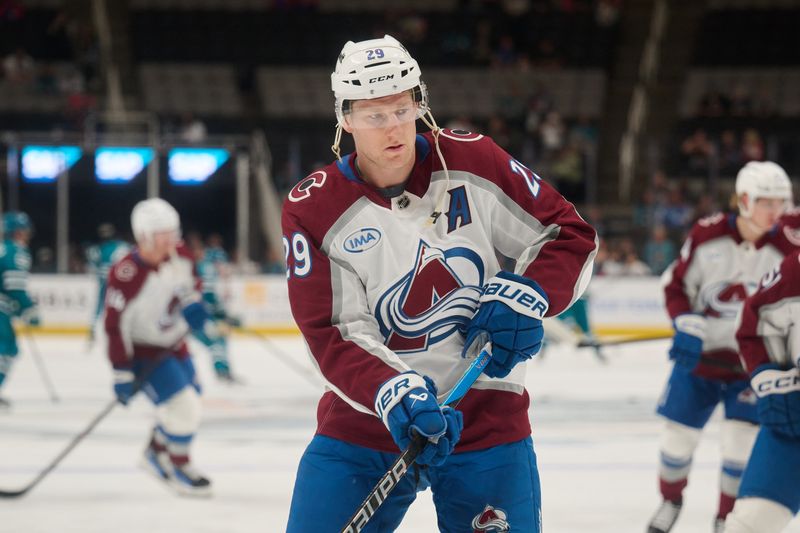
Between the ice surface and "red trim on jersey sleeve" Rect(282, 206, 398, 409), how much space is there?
2.08 meters

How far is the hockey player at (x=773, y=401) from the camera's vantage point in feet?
8.89

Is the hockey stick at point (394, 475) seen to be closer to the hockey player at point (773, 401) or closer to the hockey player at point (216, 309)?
the hockey player at point (773, 401)

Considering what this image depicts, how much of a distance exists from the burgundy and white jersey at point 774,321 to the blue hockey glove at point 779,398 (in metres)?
0.04

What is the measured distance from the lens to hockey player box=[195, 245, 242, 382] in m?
7.05

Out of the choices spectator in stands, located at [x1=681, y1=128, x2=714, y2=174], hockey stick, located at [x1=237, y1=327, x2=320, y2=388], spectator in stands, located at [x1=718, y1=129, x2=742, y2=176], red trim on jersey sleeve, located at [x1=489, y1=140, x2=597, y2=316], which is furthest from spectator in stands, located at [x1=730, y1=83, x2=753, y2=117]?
red trim on jersey sleeve, located at [x1=489, y1=140, x2=597, y2=316]

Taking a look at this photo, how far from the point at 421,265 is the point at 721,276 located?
216cm

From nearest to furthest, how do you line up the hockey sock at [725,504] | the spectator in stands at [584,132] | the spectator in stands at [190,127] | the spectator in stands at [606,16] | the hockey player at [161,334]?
1. the hockey sock at [725,504]
2. the hockey player at [161,334]
3. the spectator in stands at [190,127]
4. the spectator in stands at [584,132]
5. the spectator in stands at [606,16]

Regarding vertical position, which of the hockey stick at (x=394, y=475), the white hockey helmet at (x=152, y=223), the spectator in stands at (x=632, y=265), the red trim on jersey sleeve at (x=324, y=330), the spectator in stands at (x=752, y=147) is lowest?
the spectator in stands at (x=632, y=265)

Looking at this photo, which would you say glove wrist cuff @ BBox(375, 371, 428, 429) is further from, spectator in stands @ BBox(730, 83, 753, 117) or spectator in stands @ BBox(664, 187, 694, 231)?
spectator in stands @ BBox(730, 83, 753, 117)

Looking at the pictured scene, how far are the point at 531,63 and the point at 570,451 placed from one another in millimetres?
11860

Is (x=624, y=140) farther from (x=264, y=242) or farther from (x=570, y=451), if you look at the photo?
(x=570, y=451)

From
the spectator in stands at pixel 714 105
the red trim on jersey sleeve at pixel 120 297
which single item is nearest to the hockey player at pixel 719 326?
the red trim on jersey sleeve at pixel 120 297

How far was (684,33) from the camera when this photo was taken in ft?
55.5

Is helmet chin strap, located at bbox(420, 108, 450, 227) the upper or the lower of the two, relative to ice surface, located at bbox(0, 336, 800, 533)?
upper
